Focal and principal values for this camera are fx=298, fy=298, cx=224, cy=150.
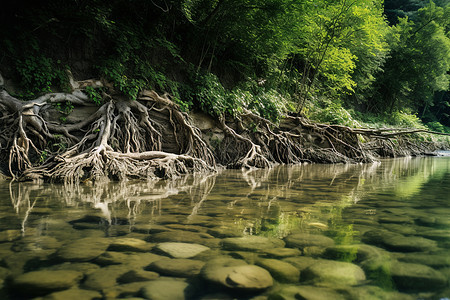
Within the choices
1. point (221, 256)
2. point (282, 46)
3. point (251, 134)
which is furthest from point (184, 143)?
point (221, 256)

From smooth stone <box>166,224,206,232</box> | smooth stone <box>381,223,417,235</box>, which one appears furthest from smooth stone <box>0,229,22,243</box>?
smooth stone <box>381,223,417,235</box>

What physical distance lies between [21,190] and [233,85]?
7.68m

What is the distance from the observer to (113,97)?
21.7 feet

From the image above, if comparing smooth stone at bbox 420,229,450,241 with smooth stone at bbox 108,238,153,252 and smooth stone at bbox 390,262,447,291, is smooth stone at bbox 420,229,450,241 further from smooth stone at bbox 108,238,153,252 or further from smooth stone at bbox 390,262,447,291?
smooth stone at bbox 108,238,153,252

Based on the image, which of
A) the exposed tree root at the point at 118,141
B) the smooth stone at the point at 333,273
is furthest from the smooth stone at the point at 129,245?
the exposed tree root at the point at 118,141

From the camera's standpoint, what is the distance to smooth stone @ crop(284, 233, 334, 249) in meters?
1.76

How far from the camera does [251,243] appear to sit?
5.88ft

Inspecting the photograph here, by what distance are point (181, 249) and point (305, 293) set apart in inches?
29.2

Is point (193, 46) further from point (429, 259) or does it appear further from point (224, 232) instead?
point (429, 259)

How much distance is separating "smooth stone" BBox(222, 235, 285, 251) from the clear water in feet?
0.14

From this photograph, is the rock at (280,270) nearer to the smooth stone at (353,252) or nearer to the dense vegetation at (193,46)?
the smooth stone at (353,252)

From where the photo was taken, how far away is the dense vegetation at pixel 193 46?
19.2ft

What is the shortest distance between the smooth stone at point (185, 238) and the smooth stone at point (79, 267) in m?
0.46

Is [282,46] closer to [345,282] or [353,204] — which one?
[353,204]
